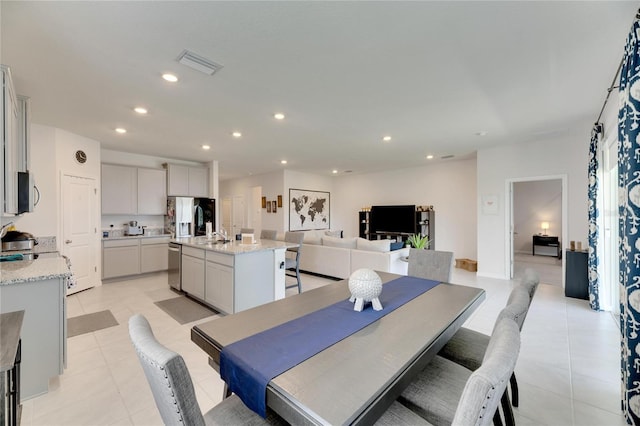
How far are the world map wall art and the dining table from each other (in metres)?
6.25

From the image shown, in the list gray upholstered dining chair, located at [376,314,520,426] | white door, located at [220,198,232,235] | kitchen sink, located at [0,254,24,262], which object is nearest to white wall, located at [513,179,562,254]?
gray upholstered dining chair, located at [376,314,520,426]

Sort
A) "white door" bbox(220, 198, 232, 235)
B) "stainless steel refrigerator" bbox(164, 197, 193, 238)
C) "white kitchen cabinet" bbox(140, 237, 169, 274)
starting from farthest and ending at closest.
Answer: "white door" bbox(220, 198, 232, 235), "stainless steel refrigerator" bbox(164, 197, 193, 238), "white kitchen cabinet" bbox(140, 237, 169, 274)

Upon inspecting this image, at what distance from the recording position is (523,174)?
5.06 m

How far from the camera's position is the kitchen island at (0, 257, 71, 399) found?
1.94 metres

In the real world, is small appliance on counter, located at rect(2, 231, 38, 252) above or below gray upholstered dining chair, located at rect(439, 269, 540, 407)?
above

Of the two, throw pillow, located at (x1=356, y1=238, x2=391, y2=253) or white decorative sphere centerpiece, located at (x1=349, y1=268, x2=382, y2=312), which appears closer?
white decorative sphere centerpiece, located at (x1=349, y1=268, x2=382, y2=312)

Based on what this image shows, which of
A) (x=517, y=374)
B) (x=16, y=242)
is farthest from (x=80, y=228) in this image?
(x=517, y=374)

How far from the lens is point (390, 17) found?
5.78 feet

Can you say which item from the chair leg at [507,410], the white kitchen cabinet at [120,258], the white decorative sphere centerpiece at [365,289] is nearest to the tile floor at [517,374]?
the chair leg at [507,410]

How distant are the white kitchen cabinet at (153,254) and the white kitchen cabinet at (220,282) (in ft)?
8.17

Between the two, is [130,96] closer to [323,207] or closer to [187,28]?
[187,28]

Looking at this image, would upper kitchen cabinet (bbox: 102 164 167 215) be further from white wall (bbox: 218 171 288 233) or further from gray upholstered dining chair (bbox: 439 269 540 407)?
gray upholstered dining chair (bbox: 439 269 540 407)

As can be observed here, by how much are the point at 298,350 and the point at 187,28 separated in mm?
2140

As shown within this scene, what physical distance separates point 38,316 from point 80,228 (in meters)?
3.08
